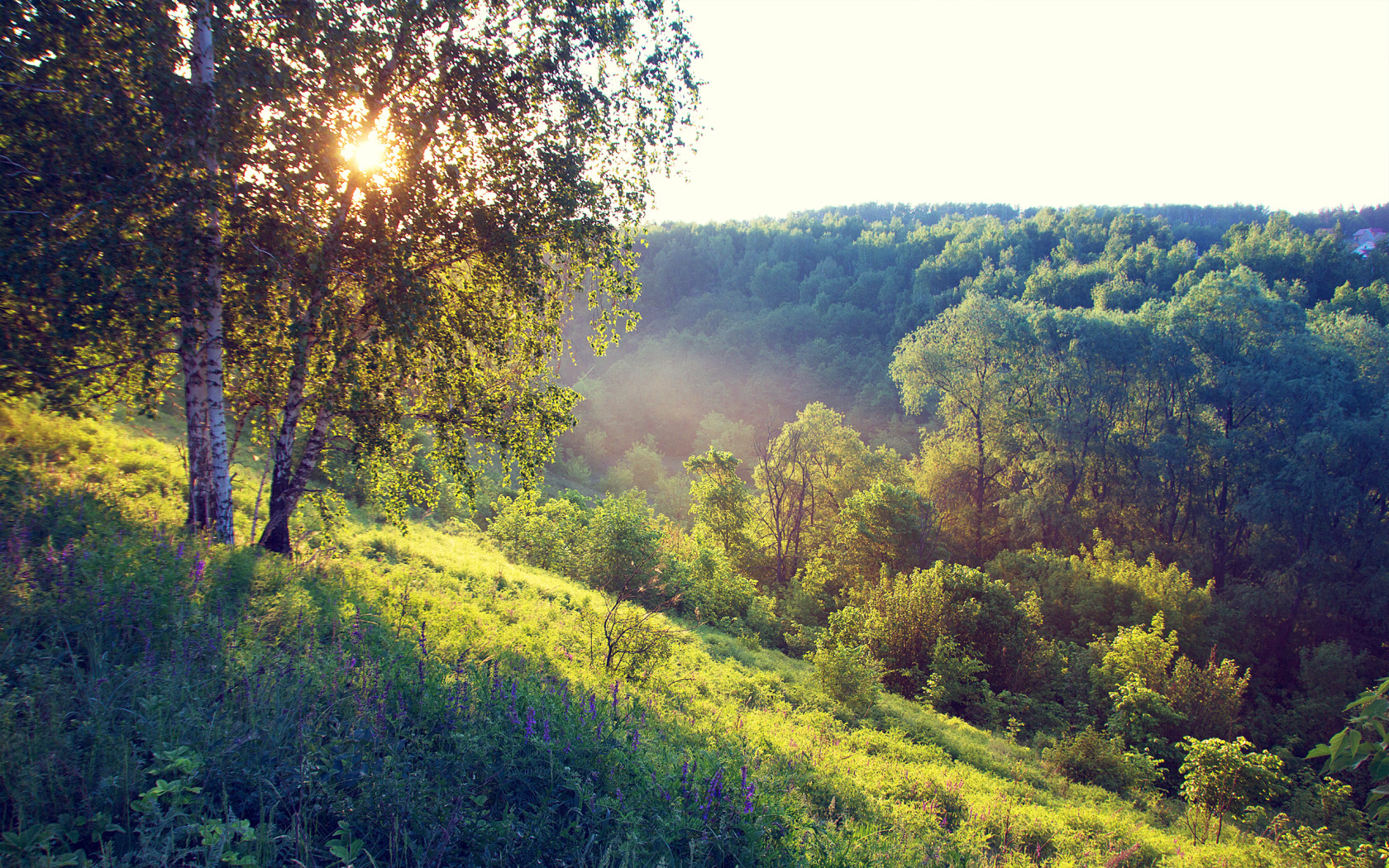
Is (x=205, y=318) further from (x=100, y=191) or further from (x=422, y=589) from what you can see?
(x=422, y=589)

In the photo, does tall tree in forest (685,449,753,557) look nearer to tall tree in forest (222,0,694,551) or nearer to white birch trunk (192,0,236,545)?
tall tree in forest (222,0,694,551)

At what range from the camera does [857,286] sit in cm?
8956

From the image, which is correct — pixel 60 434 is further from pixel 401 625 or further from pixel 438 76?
pixel 438 76

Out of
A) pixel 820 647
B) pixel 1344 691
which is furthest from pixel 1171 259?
pixel 820 647

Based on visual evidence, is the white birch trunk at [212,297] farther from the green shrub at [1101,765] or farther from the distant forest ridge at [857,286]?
the distant forest ridge at [857,286]

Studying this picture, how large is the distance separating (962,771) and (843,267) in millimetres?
95925

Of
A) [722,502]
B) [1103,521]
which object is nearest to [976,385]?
[1103,521]

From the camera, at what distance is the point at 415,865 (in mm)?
2926

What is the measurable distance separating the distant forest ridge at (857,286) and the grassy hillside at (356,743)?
47959mm

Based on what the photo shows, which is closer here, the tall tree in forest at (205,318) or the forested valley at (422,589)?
the forested valley at (422,589)

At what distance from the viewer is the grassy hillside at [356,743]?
2.79 metres

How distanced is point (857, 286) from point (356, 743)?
9316cm

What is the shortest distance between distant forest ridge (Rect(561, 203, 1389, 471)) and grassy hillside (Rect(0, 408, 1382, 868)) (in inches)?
1888

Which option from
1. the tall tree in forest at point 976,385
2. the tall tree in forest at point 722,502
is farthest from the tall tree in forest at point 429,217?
the tall tree in forest at point 976,385
